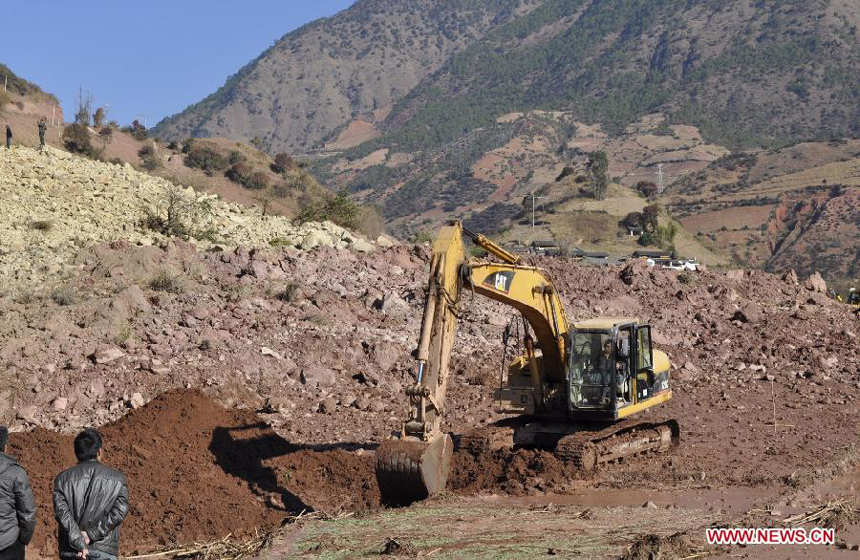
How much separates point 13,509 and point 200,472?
20.4ft

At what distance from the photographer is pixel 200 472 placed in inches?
537

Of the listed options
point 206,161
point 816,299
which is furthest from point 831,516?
point 206,161

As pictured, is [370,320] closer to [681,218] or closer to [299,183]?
[299,183]

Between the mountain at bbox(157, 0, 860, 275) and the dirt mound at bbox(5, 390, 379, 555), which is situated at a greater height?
the mountain at bbox(157, 0, 860, 275)

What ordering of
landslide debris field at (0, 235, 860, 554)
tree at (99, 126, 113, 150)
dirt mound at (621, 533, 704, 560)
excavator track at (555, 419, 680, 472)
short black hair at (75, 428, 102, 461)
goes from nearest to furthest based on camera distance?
short black hair at (75, 428, 102, 461) < dirt mound at (621, 533, 704, 560) < landslide debris field at (0, 235, 860, 554) < excavator track at (555, 419, 680, 472) < tree at (99, 126, 113, 150)

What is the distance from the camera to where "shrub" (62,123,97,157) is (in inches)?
1654

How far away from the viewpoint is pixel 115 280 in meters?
22.0

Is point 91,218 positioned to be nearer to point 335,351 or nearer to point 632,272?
point 335,351

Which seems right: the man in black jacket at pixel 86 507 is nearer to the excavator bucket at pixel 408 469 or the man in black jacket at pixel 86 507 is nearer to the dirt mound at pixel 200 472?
the dirt mound at pixel 200 472

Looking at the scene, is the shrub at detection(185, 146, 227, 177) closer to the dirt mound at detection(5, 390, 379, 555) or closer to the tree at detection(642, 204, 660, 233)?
the tree at detection(642, 204, 660, 233)

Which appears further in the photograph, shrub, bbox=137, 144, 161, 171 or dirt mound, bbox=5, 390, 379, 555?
shrub, bbox=137, 144, 161, 171

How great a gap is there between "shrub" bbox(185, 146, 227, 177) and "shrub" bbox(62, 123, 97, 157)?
6.85m

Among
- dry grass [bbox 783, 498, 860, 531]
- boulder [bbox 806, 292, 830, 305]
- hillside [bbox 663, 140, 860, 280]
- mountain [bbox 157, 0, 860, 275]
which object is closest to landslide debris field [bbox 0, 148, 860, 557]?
dry grass [bbox 783, 498, 860, 531]

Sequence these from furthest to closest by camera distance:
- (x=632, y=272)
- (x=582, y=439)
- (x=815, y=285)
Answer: (x=815, y=285) → (x=632, y=272) → (x=582, y=439)
